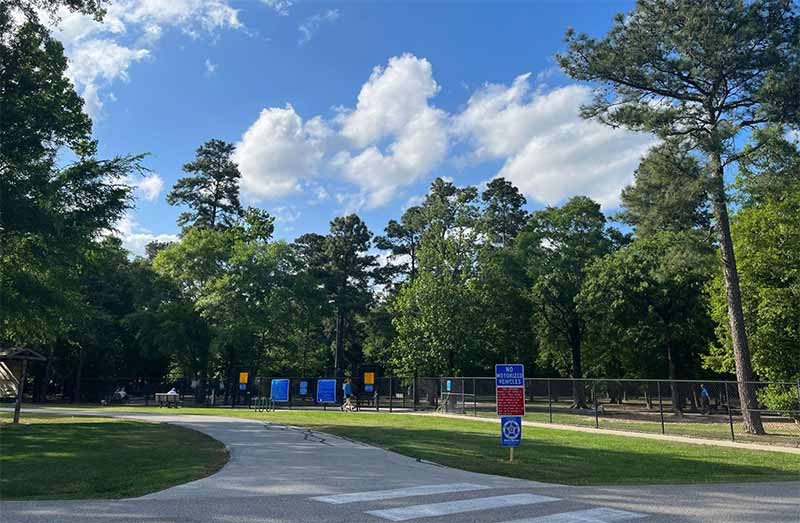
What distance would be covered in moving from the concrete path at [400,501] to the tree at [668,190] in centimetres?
1571

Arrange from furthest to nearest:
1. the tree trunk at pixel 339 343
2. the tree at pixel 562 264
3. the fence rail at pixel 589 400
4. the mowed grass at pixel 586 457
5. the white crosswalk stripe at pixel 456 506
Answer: the tree trunk at pixel 339 343 → the tree at pixel 562 264 → the fence rail at pixel 589 400 → the mowed grass at pixel 586 457 → the white crosswalk stripe at pixel 456 506

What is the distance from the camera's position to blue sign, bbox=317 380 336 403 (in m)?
35.8

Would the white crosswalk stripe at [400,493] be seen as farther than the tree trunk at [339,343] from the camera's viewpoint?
No

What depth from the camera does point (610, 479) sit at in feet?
35.8

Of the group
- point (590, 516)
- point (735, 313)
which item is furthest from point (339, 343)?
point (590, 516)

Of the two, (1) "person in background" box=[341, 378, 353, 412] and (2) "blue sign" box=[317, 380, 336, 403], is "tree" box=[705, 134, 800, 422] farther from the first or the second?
(2) "blue sign" box=[317, 380, 336, 403]

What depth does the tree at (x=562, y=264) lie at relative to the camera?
42.6 meters

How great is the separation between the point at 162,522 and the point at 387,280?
6172 cm

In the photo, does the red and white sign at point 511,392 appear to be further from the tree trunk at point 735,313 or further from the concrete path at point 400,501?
the tree trunk at point 735,313

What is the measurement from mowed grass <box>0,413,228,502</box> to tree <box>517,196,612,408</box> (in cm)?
3001

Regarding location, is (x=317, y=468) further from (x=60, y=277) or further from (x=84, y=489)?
(x=60, y=277)

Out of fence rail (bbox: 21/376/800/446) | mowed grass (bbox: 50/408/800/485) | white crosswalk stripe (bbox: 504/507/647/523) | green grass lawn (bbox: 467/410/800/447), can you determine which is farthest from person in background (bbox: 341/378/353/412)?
white crosswalk stripe (bbox: 504/507/647/523)

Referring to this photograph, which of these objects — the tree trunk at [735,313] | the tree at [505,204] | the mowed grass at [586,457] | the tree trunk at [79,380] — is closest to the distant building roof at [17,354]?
the mowed grass at [586,457]

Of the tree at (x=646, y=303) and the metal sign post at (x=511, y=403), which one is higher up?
the tree at (x=646, y=303)
